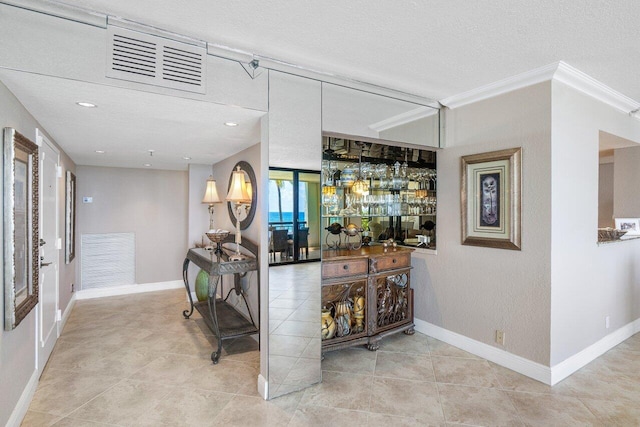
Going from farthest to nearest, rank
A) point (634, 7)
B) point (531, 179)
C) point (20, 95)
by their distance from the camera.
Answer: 1. point (531, 179)
2. point (20, 95)
3. point (634, 7)

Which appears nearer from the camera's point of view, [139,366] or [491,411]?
[491,411]

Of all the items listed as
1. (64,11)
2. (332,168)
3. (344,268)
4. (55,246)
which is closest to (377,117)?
(332,168)

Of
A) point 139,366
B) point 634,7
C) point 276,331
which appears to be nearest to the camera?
point 634,7

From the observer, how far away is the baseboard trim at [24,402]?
217 centimetres

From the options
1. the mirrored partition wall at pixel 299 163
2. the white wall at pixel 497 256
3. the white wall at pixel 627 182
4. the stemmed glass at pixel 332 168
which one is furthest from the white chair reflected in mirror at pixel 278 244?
the white wall at pixel 627 182

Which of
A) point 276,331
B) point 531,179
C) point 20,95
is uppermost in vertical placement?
point 20,95

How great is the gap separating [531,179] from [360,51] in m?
1.75

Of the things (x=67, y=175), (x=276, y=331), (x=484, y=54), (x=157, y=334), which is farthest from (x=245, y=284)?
(x=484, y=54)

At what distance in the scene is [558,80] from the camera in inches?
106

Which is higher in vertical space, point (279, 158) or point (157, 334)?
point (279, 158)

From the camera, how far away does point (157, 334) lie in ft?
12.7

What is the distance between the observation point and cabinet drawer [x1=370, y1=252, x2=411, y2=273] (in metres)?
3.36

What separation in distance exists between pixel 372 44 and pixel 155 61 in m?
1.37

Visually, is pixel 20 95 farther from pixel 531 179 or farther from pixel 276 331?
pixel 531 179
